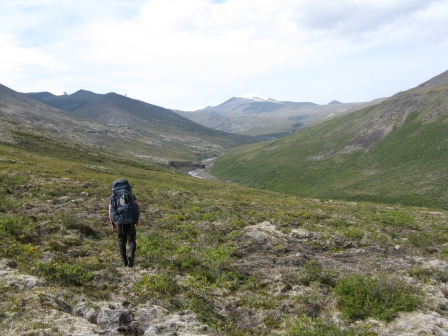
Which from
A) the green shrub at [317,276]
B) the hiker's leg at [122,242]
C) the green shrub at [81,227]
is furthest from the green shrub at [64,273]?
the green shrub at [317,276]

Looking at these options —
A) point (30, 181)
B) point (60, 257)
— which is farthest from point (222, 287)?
point (30, 181)

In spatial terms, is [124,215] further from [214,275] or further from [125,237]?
[214,275]

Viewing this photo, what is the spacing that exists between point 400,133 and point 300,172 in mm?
31956

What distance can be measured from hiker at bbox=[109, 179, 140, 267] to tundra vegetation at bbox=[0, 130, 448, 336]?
92 centimetres

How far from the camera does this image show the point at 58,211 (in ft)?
68.0

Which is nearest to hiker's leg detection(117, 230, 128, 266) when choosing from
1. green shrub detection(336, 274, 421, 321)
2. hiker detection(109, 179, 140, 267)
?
hiker detection(109, 179, 140, 267)

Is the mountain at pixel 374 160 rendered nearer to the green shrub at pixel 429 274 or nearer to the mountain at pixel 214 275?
the mountain at pixel 214 275

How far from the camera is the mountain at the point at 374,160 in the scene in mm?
70000

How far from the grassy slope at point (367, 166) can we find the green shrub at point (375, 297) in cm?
5776

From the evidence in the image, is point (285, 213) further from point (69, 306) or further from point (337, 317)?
point (69, 306)

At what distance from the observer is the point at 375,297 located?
36.1ft

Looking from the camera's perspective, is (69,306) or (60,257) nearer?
(69,306)

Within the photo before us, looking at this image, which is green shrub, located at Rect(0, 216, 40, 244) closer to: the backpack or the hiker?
the hiker

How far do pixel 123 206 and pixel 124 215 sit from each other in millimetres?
384
